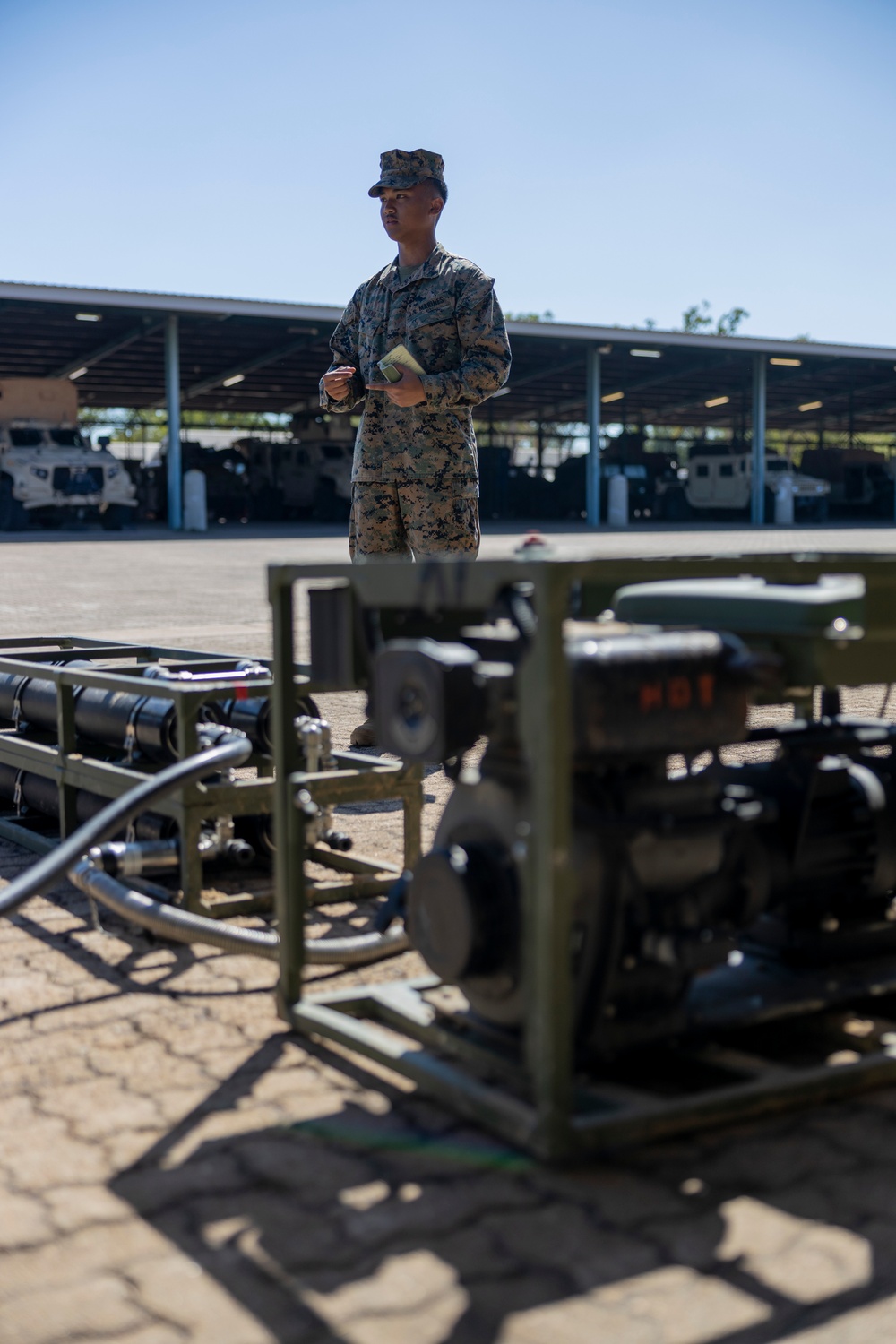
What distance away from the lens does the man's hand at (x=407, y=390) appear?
4.68 m

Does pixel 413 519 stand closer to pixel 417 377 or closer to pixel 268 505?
pixel 417 377

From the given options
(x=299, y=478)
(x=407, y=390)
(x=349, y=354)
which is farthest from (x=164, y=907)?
(x=299, y=478)

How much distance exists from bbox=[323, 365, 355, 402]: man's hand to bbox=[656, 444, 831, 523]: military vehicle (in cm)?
3151

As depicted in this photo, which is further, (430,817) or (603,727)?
(430,817)

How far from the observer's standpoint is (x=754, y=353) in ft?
116

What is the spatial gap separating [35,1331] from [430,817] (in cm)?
292

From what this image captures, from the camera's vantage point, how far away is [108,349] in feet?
107

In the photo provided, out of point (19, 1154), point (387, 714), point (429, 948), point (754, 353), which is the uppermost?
point (754, 353)

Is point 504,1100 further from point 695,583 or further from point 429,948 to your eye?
point 695,583

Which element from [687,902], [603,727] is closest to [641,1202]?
[687,902]

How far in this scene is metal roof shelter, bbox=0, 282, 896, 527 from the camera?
93.8ft

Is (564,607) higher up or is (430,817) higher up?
(564,607)

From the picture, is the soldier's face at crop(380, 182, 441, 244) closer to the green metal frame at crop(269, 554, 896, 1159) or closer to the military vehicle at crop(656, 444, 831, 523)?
the green metal frame at crop(269, 554, 896, 1159)

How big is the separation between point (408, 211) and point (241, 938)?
9.48ft
